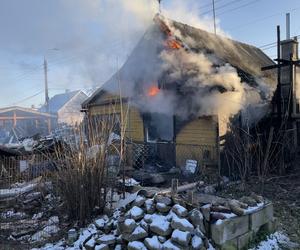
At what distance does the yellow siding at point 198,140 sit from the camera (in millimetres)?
9812

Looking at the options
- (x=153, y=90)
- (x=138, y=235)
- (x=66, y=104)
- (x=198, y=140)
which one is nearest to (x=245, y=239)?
(x=138, y=235)

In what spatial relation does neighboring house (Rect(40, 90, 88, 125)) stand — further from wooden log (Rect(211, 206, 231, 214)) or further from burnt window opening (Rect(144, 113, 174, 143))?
wooden log (Rect(211, 206, 231, 214))

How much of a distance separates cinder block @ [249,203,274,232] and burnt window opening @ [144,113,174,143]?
21.4 ft

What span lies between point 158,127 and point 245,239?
7.79 metres

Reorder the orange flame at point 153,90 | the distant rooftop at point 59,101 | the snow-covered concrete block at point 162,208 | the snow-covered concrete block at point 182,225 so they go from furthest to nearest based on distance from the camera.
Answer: the distant rooftop at point 59,101 → the orange flame at point 153,90 → the snow-covered concrete block at point 162,208 → the snow-covered concrete block at point 182,225

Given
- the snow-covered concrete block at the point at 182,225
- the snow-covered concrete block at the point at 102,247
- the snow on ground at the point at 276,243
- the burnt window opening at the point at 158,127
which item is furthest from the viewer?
the burnt window opening at the point at 158,127

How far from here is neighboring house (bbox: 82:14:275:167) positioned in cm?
1022

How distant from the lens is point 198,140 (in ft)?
34.0

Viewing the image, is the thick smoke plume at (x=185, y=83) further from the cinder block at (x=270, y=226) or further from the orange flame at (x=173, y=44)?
the cinder block at (x=270, y=226)

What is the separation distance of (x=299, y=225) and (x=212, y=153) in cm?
447

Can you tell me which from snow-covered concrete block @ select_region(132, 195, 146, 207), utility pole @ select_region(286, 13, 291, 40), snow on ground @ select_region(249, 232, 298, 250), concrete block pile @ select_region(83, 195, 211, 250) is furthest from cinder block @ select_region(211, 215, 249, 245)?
utility pole @ select_region(286, 13, 291, 40)

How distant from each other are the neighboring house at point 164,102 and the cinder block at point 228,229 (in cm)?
494

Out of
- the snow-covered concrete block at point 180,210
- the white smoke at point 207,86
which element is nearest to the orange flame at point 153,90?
the white smoke at point 207,86

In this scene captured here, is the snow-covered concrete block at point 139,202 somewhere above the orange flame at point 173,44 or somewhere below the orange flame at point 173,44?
below
